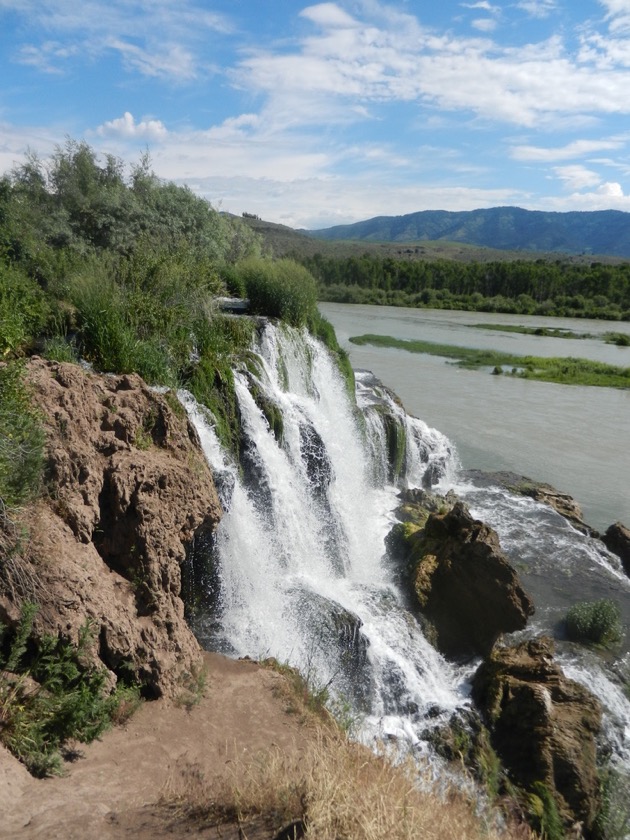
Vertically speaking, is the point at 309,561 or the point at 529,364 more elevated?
the point at 529,364

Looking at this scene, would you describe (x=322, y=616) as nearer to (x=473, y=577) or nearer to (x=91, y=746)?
(x=473, y=577)

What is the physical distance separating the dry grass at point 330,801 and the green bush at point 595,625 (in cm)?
578

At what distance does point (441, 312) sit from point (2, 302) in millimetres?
57729

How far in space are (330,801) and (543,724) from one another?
459 cm

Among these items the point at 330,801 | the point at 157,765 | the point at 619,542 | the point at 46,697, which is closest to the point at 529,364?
the point at 619,542

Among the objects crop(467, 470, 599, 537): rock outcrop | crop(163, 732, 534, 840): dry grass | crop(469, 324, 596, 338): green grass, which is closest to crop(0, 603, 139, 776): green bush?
crop(163, 732, 534, 840): dry grass

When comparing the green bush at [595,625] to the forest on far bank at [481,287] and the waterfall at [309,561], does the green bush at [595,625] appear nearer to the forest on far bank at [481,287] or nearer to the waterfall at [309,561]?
the waterfall at [309,561]

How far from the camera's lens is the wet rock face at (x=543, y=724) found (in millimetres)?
6746

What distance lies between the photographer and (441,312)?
6231 cm

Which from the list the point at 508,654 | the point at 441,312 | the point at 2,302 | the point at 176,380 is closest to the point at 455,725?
the point at 508,654

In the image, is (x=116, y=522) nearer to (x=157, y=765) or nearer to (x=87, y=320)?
(x=157, y=765)

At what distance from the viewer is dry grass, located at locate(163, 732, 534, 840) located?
354 centimetres

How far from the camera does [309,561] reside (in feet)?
32.6

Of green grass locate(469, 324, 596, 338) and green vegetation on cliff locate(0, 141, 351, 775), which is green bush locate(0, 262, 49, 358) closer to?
green vegetation on cliff locate(0, 141, 351, 775)
